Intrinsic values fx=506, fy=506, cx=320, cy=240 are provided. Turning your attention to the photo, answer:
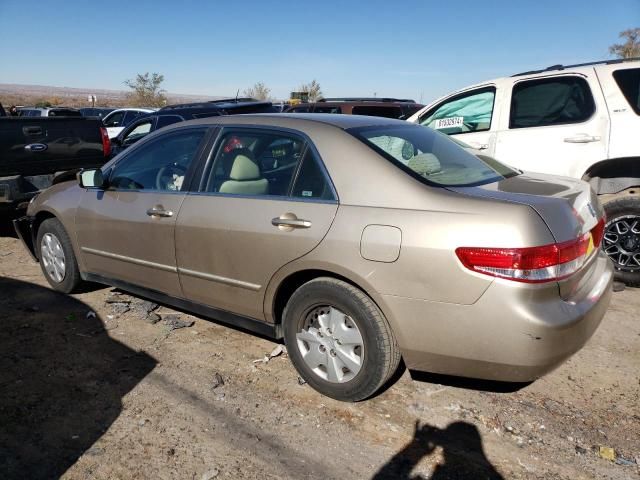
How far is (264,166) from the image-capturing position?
336 cm

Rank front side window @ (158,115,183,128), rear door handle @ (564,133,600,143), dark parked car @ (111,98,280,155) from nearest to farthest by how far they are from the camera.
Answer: rear door handle @ (564,133,600,143) < dark parked car @ (111,98,280,155) < front side window @ (158,115,183,128)

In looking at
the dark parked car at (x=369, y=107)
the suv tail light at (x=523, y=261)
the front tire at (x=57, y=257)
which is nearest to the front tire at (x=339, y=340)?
the suv tail light at (x=523, y=261)

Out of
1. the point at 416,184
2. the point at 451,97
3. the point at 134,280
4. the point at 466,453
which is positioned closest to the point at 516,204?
the point at 416,184

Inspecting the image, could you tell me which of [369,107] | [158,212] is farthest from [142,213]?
[369,107]

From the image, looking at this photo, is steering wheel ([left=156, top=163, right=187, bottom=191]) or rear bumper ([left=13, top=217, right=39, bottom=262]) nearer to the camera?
steering wheel ([left=156, top=163, right=187, bottom=191])

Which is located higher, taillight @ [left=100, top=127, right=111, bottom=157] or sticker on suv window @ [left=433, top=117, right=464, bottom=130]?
sticker on suv window @ [left=433, top=117, right=464, bottom=130]

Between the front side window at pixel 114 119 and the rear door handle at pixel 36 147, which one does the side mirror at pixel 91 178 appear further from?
the front side window at pixel 114 119

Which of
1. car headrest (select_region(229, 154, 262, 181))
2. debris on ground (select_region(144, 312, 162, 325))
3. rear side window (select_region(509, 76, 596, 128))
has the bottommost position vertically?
debris on ground (select_region(144, 312, 162, 325))

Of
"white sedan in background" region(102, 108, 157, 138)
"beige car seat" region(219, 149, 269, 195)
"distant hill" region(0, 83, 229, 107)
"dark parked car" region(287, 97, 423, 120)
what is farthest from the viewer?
"distant hill" region(0, 83, 229, 107)

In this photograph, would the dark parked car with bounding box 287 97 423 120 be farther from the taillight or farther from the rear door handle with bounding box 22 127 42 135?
the rear door handle with bounding box 22 127 42 135

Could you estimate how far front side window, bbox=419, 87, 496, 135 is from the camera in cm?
562

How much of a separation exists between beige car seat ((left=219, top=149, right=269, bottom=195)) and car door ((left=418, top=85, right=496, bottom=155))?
9.90 ft

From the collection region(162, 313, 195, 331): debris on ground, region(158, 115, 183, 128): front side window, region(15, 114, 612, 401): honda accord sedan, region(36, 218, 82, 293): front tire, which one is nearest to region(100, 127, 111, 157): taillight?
region(158, 115, 183, 128): front side window

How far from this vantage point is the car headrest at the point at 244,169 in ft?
11.0
